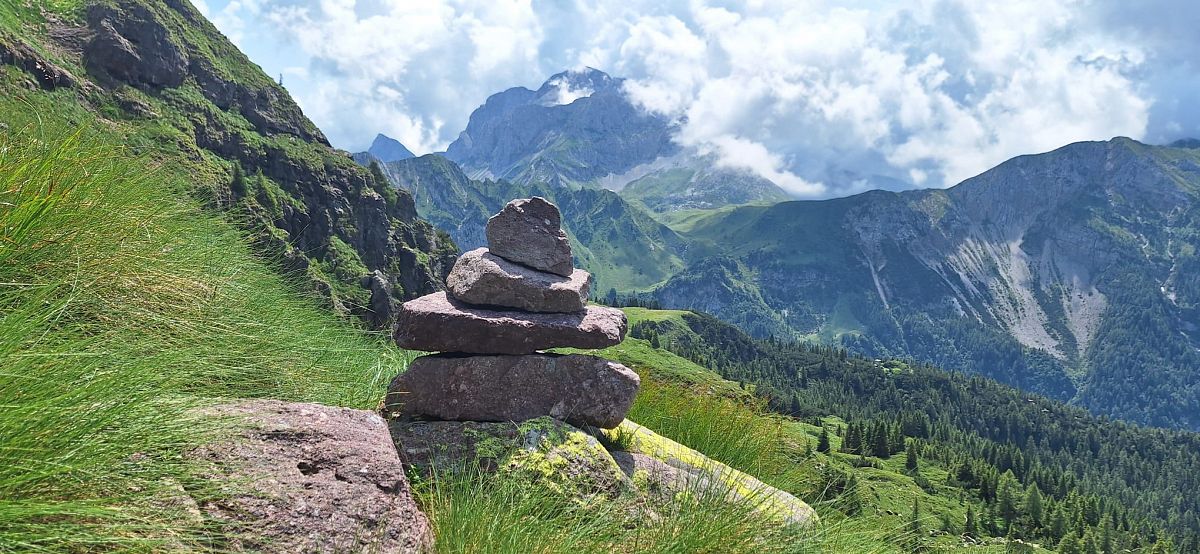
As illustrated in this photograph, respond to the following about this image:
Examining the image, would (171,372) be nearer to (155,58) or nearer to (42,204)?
(42,204)

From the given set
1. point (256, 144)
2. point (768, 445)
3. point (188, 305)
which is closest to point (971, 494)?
point (768, 445)

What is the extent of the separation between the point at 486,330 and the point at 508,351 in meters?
0.63

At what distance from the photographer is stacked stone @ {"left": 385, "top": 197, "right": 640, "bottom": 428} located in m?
11.5

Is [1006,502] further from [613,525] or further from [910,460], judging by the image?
[613,525]

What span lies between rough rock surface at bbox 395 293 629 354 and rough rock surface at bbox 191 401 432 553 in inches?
143

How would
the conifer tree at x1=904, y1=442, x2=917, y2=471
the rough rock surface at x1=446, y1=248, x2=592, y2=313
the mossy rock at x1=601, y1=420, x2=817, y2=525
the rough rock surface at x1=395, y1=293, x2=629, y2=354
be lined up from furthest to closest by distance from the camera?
the conifer tree at x1=904, y1=442, x2=917, y2=471 < the rough rock surface at x1=446, y1=248, x2=592, y2=313 < the rough rock surface at x1=395, y1=293, x2=629, y2=354 < the mossy rock at x1=601, y1=420, x2=817, y2=525

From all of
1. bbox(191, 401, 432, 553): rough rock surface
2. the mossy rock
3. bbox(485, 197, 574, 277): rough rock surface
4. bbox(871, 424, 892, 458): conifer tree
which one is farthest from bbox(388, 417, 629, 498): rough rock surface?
bbox(871, 424, 892, 458): conifer tree

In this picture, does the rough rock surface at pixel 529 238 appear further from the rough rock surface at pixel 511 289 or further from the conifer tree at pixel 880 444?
the conifer tree at pixel 880 444

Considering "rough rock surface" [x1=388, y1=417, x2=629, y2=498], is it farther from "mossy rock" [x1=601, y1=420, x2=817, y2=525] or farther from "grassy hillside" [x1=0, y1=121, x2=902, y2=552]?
"mossy rock" [x1=601, y1=420, x2=817, y2=525]

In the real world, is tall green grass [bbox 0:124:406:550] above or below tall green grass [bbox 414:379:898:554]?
above

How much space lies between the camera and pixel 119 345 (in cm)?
668

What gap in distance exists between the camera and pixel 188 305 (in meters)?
8.83

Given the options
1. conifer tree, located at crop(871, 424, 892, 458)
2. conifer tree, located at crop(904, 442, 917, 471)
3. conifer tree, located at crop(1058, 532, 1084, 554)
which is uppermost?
conifer tree, located at crop(871, 424, 892, 458)

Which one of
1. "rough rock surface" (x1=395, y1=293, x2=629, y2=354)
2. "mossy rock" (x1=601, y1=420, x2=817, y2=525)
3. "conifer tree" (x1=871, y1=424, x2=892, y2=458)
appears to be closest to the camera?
"mossy rock" (x1=601, y1=420, x2=817, y2=525)
